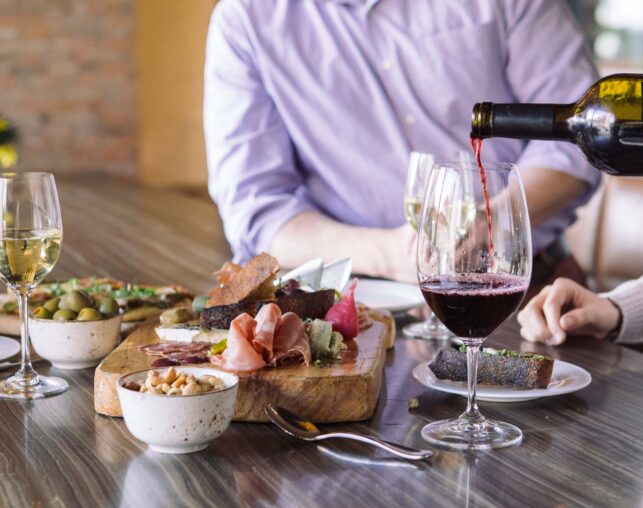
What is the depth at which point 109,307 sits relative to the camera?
142cm

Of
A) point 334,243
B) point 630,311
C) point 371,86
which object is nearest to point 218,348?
point 630,311

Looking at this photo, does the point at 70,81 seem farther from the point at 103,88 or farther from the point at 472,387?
the point at 472,387

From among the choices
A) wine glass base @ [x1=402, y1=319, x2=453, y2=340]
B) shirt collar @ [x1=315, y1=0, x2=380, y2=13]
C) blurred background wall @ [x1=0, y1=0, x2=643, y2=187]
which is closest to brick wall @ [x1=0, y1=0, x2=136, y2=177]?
blurred background wall @ [x1=0, y1=0, x2=643, y2=187]

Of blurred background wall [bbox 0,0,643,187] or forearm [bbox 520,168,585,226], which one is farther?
blurred background wall [bbox 0,0,643,187]

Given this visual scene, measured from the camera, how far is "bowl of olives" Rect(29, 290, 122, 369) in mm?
1336

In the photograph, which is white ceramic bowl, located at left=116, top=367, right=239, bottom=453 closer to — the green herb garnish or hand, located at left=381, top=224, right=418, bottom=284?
the green herb garnish

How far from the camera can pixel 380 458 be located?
102 cm

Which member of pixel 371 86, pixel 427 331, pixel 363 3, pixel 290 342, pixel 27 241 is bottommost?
pixel 427 331

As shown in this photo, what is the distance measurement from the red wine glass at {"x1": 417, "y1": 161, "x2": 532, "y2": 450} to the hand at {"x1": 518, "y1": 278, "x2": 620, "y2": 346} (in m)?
0.50

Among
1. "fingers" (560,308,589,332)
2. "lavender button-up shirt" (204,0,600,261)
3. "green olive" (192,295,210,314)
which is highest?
"lavender button-up shirt" (204,0,600,261)

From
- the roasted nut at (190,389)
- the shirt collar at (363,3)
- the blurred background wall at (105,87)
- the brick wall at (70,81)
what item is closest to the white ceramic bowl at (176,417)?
the roasted nut at (190,389)

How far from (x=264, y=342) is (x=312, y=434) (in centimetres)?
16

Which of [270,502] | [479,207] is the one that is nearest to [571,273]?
[479,207]

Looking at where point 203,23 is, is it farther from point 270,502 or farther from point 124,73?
point 270,502
